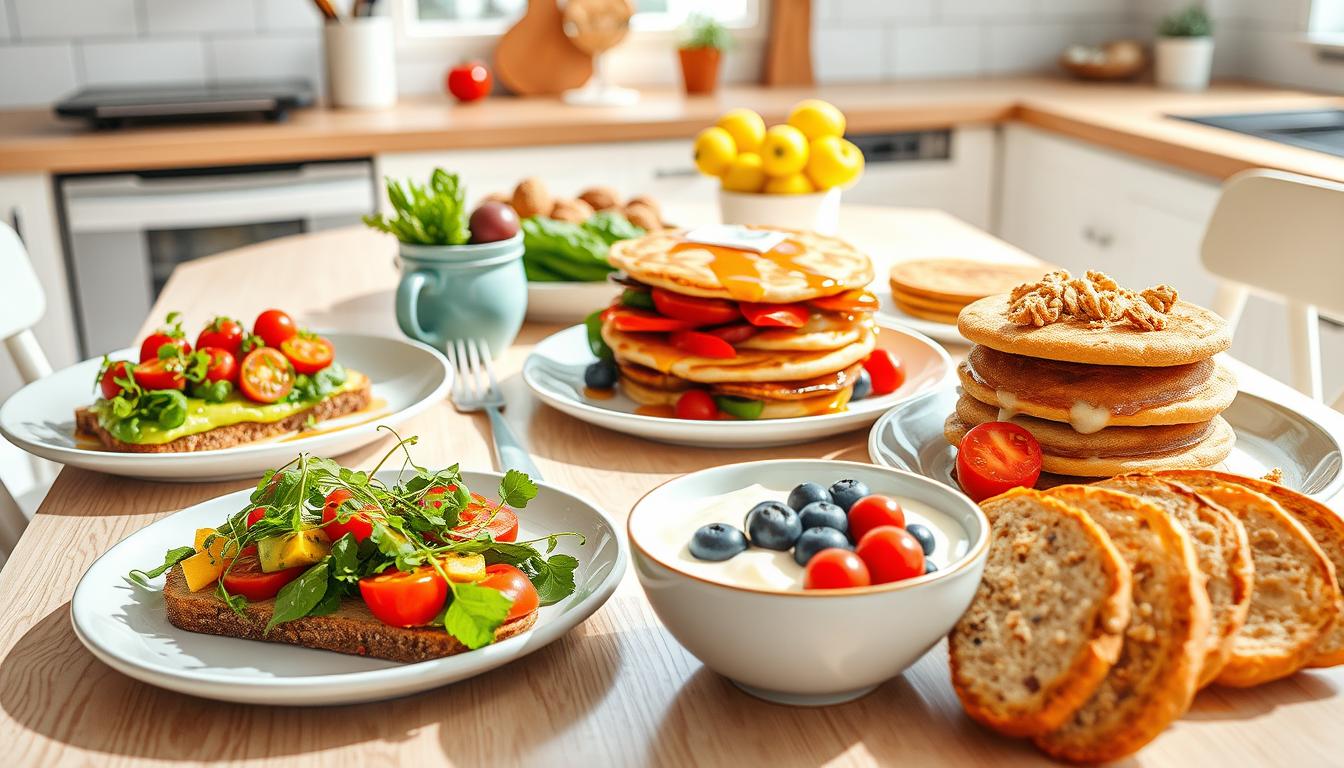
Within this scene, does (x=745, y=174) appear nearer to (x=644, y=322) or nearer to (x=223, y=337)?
(x=644, y=322)

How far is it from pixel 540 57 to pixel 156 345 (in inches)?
107

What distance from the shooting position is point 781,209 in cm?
184

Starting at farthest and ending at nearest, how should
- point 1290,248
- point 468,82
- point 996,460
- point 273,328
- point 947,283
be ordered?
point 468,82 < point 1290,248 < point 947,283 < point 273,328 < point 996,460

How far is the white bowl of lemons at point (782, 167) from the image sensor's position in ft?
5.98

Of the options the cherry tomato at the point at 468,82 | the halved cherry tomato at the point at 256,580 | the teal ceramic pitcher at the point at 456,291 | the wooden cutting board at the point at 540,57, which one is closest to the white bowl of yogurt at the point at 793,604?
the halved cherry tomato at the point at 256,580

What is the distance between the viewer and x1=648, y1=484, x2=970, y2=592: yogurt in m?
0.72

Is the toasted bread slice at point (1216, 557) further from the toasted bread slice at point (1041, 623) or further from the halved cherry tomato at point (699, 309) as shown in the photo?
the halved cherry tomato at point (699, 309)

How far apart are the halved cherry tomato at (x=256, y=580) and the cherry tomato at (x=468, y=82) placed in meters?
2.95

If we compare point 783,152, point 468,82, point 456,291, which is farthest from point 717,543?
point 468,82

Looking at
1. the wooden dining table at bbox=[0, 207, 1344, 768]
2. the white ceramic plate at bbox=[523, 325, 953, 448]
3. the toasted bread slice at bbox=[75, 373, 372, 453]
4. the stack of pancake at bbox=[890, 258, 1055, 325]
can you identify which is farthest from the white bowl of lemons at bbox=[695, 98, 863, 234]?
the wooden dining table at bbox=[0, 207, 1344, 768]

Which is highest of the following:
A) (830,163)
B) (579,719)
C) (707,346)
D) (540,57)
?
(540,57)

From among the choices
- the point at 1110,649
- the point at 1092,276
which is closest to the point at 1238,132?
the point at 1092,276

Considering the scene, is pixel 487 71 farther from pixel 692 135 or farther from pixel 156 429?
pixel 156 429

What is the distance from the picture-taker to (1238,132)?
287 centimetres
